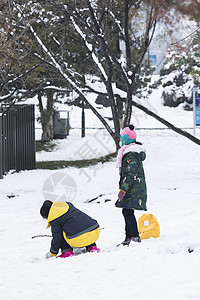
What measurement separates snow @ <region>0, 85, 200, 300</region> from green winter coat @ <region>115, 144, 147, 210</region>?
0.55 meters

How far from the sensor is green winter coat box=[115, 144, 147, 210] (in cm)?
603

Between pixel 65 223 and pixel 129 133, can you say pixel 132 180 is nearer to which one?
pixel 129 133

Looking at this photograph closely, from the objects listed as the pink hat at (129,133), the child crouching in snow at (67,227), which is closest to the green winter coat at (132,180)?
the pink hat at (129,133)

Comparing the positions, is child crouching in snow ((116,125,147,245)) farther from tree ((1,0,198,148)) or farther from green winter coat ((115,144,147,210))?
tree ((1,0,198,148))

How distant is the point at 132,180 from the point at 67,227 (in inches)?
39.9

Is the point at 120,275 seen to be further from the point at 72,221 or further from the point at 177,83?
the point at 177,83

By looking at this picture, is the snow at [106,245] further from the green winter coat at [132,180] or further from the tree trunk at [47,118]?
the tree trunk at [47,118]

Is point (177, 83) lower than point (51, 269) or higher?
higher

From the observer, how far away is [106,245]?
6.60 m

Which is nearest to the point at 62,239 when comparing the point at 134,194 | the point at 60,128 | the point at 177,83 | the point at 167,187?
the point at 134,194

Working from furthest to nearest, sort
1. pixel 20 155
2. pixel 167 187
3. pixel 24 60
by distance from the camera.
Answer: pixel 20 155 → pixel 24 60 → pixel 167 187

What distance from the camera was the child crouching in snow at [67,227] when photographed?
5.66 metres

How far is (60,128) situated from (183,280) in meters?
22.3

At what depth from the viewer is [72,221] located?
18.8ft
